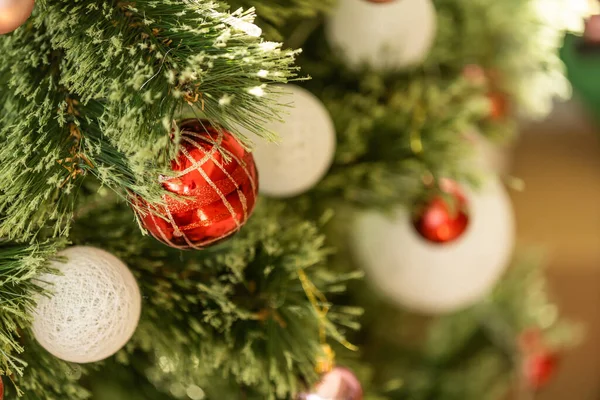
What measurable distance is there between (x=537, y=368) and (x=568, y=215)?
744mm

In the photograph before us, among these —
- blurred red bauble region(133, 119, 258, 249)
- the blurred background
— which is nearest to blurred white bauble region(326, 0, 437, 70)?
blurred red bauble region(133, 119, 258, 249)

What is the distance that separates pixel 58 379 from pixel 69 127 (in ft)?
0.57

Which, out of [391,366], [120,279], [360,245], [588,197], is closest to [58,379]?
[120,279]

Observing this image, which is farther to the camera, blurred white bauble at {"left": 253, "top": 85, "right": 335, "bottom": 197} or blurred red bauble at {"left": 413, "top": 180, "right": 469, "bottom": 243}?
blurred red bauble at {"left": 413, "top": 180, "right": 469, "bottom": 243}

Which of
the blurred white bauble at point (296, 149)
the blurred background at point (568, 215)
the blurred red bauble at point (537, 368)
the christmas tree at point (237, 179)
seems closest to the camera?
the christmas tree at point (237, 179)

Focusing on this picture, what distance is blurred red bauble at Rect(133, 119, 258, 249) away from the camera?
1.07 ft

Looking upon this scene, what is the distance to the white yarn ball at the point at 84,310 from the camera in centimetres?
35

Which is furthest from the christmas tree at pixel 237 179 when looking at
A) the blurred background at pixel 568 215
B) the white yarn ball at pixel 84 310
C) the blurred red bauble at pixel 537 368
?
the blurred background at pixel 568 215

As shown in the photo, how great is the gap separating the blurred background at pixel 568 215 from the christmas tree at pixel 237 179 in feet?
2.51

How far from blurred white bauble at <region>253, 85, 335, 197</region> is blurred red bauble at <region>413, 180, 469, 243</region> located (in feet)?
0.52

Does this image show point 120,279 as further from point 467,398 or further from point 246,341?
point 467,398

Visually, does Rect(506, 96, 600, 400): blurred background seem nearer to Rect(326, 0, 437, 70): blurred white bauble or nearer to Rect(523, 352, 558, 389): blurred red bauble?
Rect(523, 352, 558, 389): blurred red bauble

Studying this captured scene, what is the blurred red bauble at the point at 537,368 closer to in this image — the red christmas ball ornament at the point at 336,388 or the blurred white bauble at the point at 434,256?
the blurred white bauble at the point at 434,256

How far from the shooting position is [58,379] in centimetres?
39
